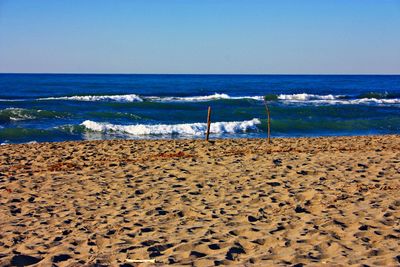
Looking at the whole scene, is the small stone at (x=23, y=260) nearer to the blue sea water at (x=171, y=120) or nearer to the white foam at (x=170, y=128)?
the blue sea water at (x=171, y=120)

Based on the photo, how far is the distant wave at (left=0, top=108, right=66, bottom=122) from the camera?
24.6 metres

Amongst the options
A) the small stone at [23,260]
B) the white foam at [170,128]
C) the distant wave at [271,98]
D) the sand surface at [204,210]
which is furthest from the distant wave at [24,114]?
the small stone at [23,260]

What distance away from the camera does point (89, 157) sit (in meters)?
11.5

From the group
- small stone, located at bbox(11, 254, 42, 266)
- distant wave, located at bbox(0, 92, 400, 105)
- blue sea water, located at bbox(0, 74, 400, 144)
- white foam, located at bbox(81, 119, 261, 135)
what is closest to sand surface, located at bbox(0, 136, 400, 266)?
small stone, located at bbox(11, 254, 42, 266)

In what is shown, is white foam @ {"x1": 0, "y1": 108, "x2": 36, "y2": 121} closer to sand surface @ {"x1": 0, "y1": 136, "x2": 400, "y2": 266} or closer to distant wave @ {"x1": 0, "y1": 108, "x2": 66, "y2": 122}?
distant wave @ {"x1": 0, "y1": 108, "x2": 66, "y2": 122}

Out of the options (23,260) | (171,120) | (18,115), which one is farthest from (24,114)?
(23,260)

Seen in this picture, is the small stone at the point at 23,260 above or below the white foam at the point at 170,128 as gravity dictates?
above

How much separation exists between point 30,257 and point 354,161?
23.0 ft

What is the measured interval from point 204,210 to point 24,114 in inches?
826

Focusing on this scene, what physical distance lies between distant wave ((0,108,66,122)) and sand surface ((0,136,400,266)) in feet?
47.1

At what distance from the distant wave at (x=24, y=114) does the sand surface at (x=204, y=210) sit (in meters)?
14.4

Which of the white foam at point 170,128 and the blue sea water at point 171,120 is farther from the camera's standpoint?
the white foam at point 170,128

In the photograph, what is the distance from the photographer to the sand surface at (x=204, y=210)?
491 cm

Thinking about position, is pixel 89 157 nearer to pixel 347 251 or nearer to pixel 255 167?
pixel 255 167
